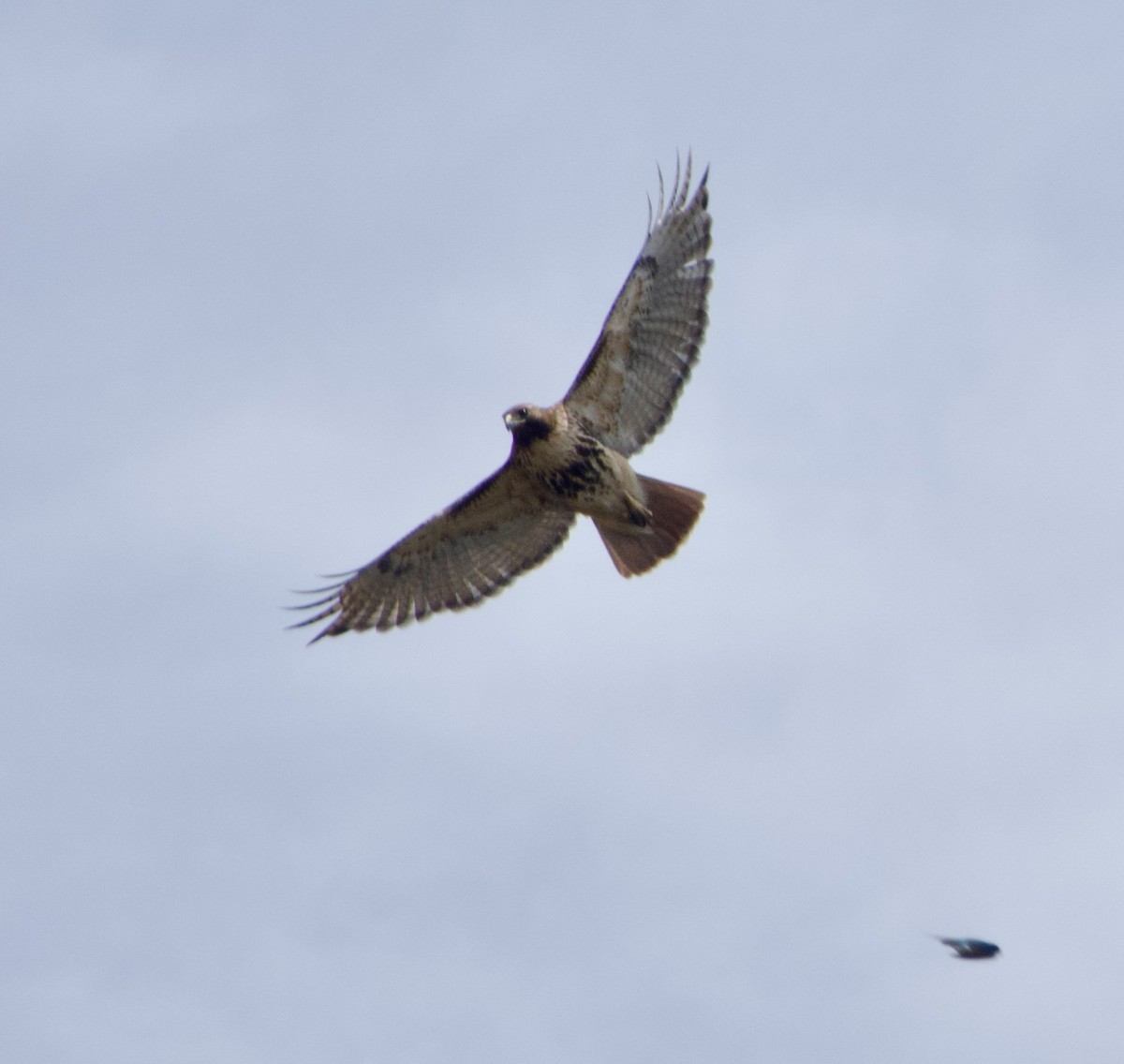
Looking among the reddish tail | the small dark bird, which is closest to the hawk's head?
the reddish tail

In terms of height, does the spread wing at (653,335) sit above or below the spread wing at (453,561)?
above

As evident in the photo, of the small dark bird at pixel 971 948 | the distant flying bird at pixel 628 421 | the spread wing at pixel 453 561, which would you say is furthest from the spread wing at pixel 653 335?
the small dark bird at pixel 971 948

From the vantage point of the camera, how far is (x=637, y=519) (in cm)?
1691

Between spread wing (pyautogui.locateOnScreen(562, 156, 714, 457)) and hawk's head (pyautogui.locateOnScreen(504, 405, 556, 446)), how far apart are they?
0.43 meters

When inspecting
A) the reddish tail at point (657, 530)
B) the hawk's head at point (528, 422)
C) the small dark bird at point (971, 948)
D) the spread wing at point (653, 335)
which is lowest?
the small dark bird at point (971, 948)

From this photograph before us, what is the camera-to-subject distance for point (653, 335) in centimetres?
1688

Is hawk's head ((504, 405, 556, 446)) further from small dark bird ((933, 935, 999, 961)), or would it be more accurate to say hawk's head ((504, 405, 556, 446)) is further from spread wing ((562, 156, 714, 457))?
small dark bird ((933, 935, 999, 961))

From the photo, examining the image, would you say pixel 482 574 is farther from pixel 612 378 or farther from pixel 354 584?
pixel 612 378

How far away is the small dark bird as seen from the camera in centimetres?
1397

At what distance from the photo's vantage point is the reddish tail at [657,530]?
663 inches

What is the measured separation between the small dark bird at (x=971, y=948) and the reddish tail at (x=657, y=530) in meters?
3.99

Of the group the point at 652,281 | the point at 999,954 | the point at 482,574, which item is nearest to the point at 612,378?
the point at 652,281

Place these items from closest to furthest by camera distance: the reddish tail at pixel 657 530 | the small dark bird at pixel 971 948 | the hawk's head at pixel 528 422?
1. the small dark bird at pixel 971 948
2. the hawk's head at pixel 528 422
3. the reddish tail at pixel 657 530

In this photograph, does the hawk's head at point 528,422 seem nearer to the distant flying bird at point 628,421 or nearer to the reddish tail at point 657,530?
the distant flying bird at point 628,421
